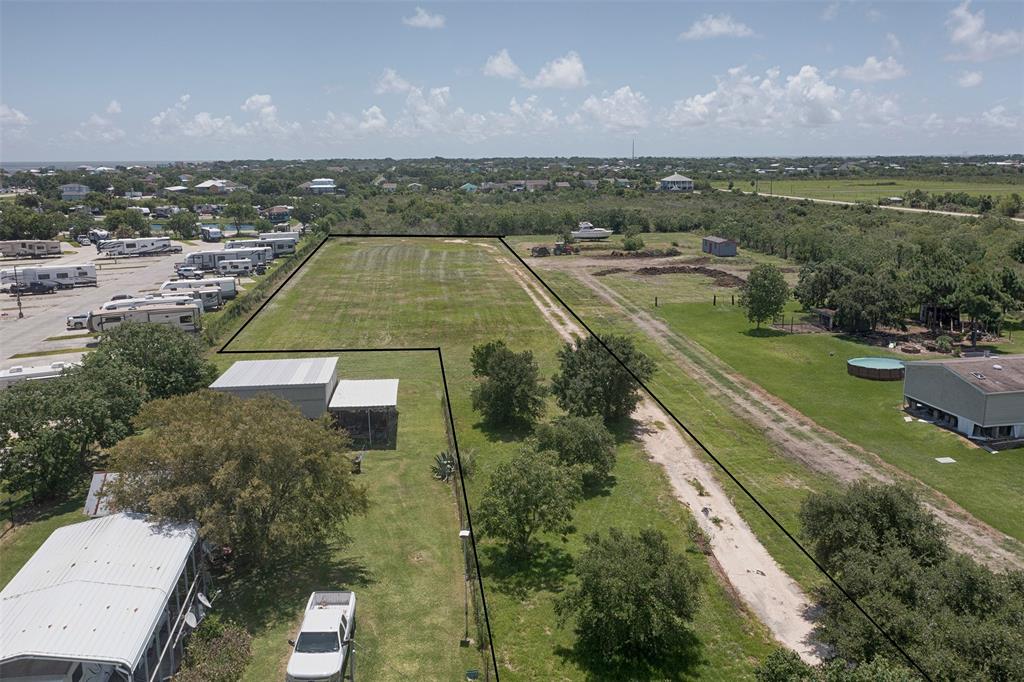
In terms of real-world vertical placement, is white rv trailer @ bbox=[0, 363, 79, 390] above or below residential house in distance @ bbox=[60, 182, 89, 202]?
below

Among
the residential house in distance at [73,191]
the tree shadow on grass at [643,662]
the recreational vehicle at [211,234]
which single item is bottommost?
the tree shadow on grass at [643,662]

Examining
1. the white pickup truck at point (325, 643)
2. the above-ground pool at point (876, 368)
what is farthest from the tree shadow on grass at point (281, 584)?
the above-ground pool at point (876, 368)

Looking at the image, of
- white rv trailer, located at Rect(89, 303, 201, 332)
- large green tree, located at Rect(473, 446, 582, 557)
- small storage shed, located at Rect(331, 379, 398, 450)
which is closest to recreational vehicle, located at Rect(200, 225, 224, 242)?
white rv trailer, located at Rect(89, 303, 201, 332)

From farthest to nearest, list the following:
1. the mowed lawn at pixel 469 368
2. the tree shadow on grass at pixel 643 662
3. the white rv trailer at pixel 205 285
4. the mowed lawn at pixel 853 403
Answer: the white rv trailer at pixel 205 285 < the mowed lawn at pixel 853 403 < the mowed lawn at pixel 469 368 < the tree shadow on grass at pixel 643 662

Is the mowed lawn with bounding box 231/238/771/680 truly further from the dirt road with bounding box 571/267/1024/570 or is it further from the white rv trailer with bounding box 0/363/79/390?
the white rv trailer with bounding box 0/363/79/390

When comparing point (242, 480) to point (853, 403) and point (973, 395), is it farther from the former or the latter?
point (973, 395)

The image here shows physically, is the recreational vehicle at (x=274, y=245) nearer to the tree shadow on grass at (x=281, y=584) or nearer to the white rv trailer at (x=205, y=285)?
the white rv trailer at (x=205, y=285)
